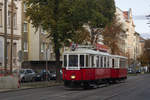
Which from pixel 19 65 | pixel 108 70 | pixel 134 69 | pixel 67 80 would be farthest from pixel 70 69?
pixel 134 69

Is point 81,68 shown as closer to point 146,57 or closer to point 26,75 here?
point 26,75

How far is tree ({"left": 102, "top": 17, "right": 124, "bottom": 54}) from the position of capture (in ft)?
180

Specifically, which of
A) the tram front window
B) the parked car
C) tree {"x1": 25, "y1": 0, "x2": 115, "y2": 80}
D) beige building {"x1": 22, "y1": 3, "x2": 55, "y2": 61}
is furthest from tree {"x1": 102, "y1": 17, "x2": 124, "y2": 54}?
the tram front window

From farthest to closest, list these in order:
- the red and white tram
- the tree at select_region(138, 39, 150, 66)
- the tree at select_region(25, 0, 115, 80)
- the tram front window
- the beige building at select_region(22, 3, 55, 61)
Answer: the tree at select_region(138, 39, 150, 66) → the beige building at select_region(22, 3, 55, 61) → the tree at select_region(25, 0, 115, 80) → the tram front window → the red and white tram

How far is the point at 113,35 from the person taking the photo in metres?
56.3

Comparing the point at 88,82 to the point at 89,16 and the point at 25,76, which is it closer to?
the point at 89,16

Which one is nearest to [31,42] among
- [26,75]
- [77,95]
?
[26,75]

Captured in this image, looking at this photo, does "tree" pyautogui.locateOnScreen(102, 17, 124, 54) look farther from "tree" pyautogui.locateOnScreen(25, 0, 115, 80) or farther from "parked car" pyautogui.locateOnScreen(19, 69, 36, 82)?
"tree" pyautogui.locateOnScreen(25, 0, 115, 80)

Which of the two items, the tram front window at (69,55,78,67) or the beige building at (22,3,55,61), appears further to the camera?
the beige building at (22,3,55,61)

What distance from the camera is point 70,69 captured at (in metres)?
26.1

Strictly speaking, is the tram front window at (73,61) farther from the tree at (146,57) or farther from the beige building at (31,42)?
the tree at (146,57)

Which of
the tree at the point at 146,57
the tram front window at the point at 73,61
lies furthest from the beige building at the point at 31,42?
the tree at the point at 146,57

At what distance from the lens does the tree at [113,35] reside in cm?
5490

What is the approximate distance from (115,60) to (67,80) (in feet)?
33.6
